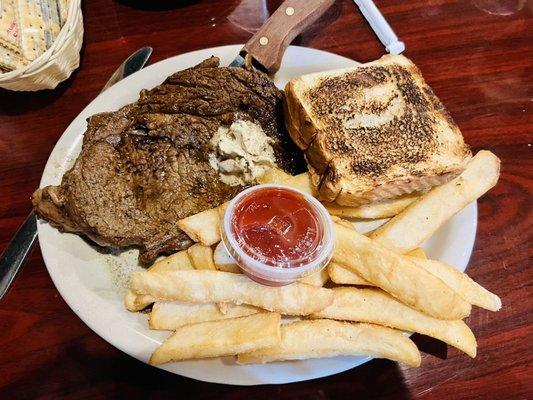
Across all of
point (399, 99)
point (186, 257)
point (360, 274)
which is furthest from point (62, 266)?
point (399, 99)

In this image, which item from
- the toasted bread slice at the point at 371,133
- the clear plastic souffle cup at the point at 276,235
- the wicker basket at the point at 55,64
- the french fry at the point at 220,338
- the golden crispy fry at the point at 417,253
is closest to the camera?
the french fry at the point at 220,338

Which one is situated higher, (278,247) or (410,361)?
(278,247)

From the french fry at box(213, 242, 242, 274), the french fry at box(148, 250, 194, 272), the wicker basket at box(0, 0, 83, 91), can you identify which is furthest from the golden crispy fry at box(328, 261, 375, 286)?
the wicker basket at box(0, 0, 83, 91)

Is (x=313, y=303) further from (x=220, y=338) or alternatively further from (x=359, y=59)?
(x=359, y=59)

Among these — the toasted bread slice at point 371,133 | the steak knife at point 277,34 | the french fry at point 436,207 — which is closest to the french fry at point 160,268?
the toasted bread slice at point 371,133

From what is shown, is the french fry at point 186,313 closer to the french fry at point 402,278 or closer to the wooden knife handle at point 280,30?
the french fry at point 402,278

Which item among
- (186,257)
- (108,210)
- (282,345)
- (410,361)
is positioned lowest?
(410,361)

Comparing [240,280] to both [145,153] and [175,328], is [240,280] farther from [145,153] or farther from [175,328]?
[145,153]
